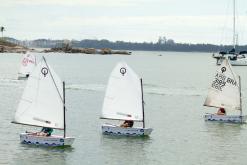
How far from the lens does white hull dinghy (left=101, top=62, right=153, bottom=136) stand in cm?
5784

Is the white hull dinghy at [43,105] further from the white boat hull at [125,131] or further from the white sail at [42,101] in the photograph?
the white boat hull at [125,131]

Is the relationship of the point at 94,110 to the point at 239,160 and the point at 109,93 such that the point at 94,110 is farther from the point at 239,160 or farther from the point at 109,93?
the point at 239,160

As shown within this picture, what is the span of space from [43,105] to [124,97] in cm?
972

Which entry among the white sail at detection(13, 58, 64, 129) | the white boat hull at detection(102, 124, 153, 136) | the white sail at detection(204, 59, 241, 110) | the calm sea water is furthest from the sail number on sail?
the white sail at detection(13, 58, 64, 129)

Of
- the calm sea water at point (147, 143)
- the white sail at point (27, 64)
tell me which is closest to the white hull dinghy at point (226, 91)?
the calm sea water at point (147, 143)

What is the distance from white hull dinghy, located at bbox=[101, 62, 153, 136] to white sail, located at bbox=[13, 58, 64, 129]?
7631mm

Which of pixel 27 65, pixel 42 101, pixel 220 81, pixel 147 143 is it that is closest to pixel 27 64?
pixel 27 65

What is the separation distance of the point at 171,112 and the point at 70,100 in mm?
16913

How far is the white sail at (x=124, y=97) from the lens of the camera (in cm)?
5800

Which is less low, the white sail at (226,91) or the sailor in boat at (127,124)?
the white sail at (226,91)

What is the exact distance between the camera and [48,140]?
50.6 metres

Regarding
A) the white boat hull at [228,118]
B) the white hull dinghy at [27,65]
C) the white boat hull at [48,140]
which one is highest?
the white hull dinghy at [27,65]

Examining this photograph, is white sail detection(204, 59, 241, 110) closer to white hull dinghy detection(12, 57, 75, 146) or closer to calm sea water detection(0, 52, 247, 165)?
calm sea water detection(0, 52, 247, 165)

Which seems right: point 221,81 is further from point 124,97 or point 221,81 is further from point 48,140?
point 48,140
